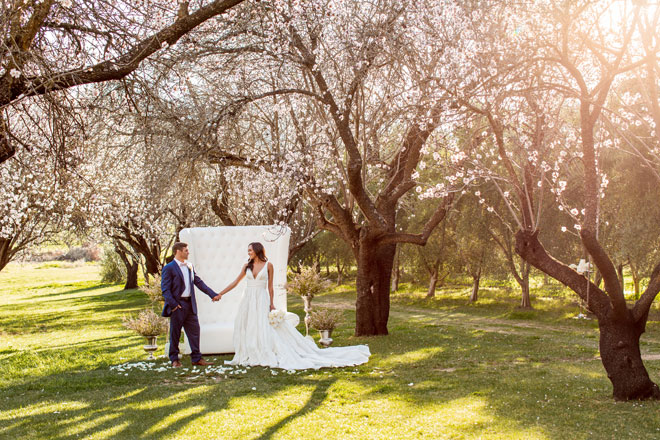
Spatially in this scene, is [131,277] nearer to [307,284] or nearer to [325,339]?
[307,284]

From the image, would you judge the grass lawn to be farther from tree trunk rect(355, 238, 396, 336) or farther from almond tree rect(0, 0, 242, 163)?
almond tree rect(0, 0, 242, 163)

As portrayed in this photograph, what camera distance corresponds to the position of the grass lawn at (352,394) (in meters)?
6.04

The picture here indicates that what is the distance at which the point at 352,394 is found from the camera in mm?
7762

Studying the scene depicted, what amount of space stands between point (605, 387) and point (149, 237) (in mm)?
24992

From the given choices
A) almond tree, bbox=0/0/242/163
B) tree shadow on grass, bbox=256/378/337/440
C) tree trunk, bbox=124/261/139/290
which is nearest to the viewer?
almond tree, bbox=0/0/242/163

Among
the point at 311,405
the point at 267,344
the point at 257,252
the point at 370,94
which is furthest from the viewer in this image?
the point at 370,94

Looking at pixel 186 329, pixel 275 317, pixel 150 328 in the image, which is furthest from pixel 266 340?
pixel 150 328

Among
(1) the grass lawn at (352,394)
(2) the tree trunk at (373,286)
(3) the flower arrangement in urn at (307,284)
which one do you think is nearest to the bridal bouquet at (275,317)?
(1) the grass lawn at (352,394)

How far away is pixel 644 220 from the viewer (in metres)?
16.8

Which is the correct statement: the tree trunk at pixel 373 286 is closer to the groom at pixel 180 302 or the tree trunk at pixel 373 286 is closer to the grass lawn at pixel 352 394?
the grass lawn at pixel 352 394

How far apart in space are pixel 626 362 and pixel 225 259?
25.8ft

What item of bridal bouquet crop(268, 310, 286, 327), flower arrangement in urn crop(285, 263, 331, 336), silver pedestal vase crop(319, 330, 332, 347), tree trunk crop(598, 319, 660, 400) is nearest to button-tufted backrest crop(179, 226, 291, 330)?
flower arrangement in urn crop(285, 263, 331, 336)

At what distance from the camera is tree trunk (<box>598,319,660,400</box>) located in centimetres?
682

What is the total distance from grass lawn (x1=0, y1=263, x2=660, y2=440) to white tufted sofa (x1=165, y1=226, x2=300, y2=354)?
1.15m
